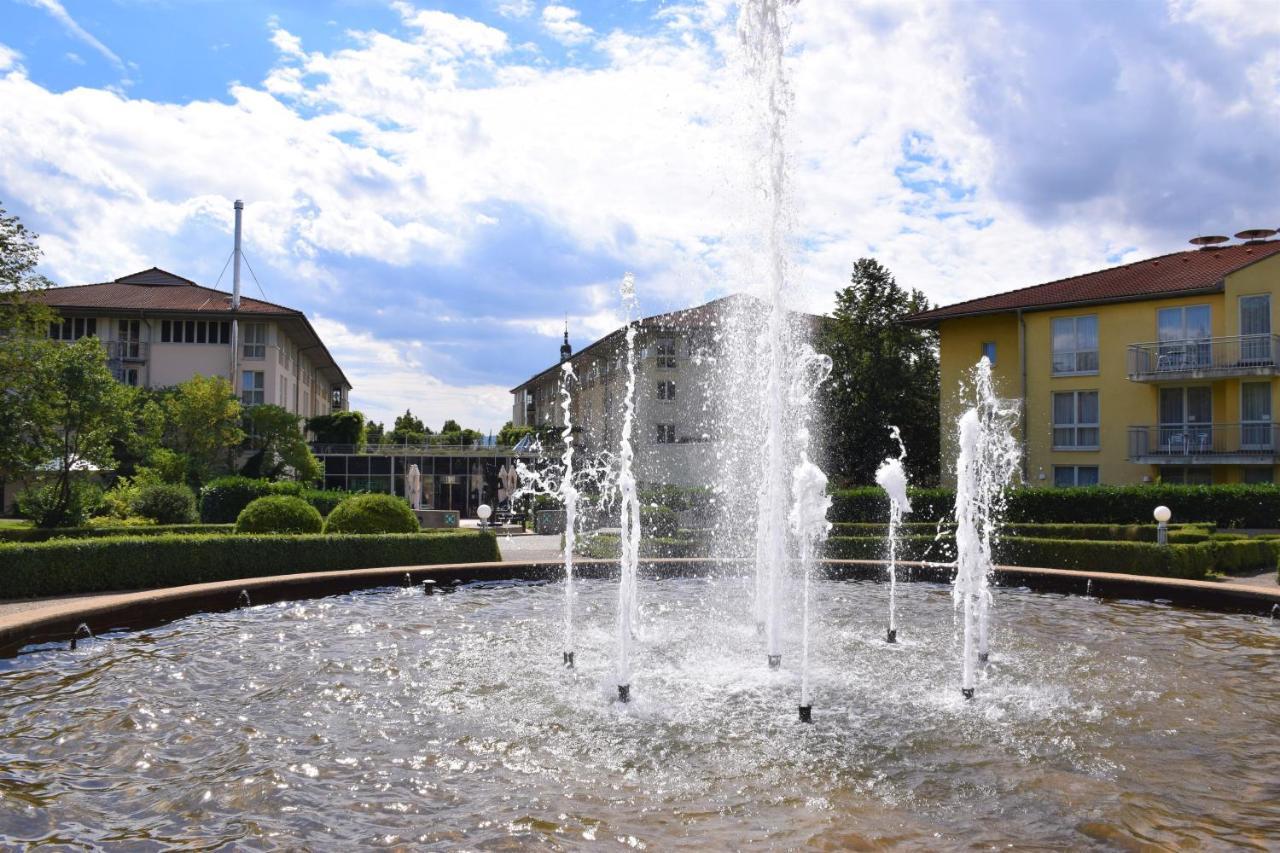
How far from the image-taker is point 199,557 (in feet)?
50.3

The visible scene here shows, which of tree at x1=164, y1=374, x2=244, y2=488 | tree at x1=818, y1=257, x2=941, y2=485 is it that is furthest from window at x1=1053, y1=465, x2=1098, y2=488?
tree at x1=164, y1=374, x2=244, y2=488

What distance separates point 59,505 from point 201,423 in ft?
45.1

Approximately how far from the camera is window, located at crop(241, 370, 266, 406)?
153ft

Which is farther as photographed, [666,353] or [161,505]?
[666,353]

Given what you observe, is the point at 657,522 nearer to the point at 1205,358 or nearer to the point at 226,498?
the point at 226,498

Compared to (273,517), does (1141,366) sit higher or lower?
higher

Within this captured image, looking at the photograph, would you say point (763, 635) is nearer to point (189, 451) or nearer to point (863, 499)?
point (863, 499)

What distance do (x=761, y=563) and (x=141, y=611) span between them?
8.06m

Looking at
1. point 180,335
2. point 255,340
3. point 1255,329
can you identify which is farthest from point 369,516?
point 180,335

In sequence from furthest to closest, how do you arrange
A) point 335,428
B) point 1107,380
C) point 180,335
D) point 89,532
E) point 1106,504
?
point 335,428, point 180,335, point 1107,380, point 1106,504, point 89,532

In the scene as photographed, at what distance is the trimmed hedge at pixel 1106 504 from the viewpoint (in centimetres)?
2356

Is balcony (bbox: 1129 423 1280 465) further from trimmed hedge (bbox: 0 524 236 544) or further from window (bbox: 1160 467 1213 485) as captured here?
trimmed hedge (bbox: 0 524 236 544)

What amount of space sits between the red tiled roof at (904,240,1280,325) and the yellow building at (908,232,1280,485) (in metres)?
0.06

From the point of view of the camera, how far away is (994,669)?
9516mm
